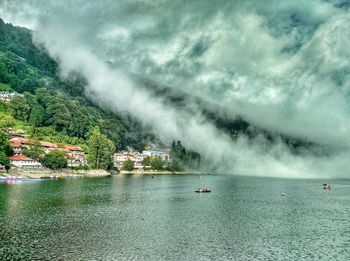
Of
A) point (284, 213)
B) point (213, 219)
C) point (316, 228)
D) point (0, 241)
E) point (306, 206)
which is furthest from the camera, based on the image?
point (306, 206)

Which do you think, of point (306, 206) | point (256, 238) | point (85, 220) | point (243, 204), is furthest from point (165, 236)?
point (306, 206)

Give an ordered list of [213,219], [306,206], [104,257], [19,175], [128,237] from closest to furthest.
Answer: [104,257] < [128,237] < [213,219] < [306,206] < [19,175]

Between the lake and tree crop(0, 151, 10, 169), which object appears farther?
tree crop(0, 151, 10, 169)

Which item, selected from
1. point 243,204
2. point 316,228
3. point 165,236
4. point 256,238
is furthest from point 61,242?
point 243,204

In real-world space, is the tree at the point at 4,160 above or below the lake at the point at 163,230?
above

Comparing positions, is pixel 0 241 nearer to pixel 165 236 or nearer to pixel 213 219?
pixel 165 236

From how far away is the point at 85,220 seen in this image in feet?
271

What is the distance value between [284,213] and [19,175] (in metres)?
133

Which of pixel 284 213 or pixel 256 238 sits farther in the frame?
pixel 284 213

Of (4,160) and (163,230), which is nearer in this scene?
(163,230)

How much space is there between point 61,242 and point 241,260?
90.7 ft

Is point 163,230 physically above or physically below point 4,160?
below

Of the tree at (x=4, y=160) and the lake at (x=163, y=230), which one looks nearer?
the lake at (x=163, y=230)

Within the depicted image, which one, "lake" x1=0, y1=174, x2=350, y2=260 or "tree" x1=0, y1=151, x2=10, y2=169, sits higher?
"tree" x1=0, y1=151, x2=10, y2=169
